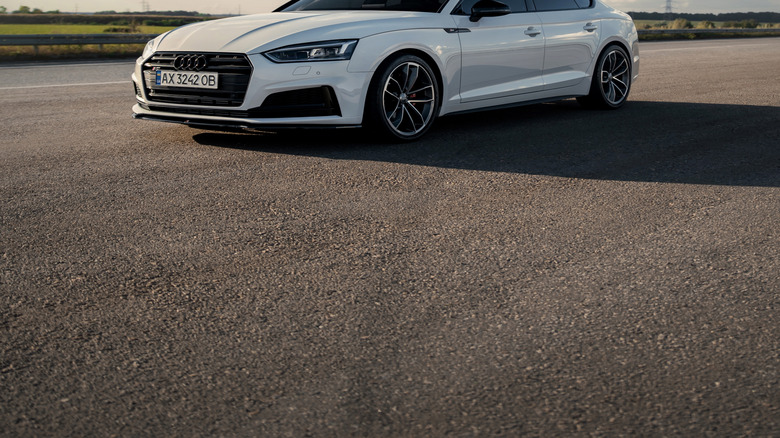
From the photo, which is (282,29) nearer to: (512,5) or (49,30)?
(512,5)

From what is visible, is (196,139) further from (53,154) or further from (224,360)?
(224,360)

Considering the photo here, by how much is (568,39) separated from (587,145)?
1888 millimetres

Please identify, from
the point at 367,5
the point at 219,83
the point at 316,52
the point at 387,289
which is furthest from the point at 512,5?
the point at 387,289

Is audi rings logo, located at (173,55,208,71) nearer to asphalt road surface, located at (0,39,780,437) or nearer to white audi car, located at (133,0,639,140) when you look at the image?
white audi car, located at (133,0,639,140)

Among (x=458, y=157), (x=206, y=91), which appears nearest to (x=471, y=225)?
(x=458, y=157)

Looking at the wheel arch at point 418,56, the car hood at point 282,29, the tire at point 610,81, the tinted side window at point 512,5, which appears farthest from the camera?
the tire at point 610,81

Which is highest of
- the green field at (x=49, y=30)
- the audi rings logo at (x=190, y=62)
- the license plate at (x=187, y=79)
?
the green field at (x=49, y=30)

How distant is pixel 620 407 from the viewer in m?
2.49

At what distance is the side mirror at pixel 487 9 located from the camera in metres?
7.48

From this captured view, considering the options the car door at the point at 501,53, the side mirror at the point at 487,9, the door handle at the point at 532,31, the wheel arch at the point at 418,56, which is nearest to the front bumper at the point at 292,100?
the wheel arch at the point at 418,56

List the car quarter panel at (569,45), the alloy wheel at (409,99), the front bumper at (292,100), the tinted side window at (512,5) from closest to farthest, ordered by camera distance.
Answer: the front bumper at (292,100) < the alloy wheel at (409,99) < the tinted side window at (512,5) < the car quarter panel at (569,45)

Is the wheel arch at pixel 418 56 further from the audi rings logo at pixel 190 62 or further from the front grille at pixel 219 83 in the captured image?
the audi rings logo at pixel 190 62

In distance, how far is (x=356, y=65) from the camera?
6551mm

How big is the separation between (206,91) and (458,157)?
2063 millimetres
